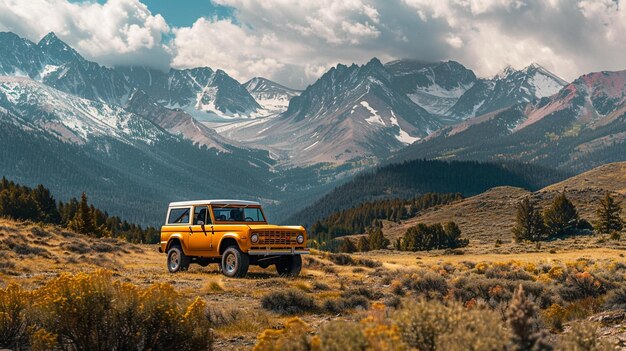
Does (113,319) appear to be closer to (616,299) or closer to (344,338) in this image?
(344,338)

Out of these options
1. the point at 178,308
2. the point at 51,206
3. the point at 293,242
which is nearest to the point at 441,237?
the point at 51,206

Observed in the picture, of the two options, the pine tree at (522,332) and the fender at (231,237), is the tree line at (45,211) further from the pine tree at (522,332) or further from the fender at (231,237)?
the pine tree at (522,332)

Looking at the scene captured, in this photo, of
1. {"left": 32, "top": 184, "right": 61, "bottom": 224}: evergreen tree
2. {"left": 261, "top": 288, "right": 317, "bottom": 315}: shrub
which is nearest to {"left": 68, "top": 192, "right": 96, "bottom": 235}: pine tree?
{"left": 32, "top": 184, "right": 61, "bottom": 224}: evergreen tree

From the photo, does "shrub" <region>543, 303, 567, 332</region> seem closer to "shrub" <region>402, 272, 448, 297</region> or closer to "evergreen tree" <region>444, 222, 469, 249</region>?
"shrub" <region>402, 272, 448, 297</region>

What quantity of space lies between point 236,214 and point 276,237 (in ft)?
9.49

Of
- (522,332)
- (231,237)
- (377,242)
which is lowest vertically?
(377,242)

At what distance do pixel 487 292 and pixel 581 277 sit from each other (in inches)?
156

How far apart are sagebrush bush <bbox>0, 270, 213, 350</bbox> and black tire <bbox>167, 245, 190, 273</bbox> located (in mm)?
16197

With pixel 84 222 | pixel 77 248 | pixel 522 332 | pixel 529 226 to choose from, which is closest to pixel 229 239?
pixel 77 248

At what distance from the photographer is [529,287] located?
17.5 meters

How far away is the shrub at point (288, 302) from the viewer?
14.9 m

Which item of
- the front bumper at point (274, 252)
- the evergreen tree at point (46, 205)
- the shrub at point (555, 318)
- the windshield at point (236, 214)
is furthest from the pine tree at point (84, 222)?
the shrub at point (555, 318)

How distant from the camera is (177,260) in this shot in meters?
25.2

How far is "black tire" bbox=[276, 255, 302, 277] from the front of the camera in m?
24.0
